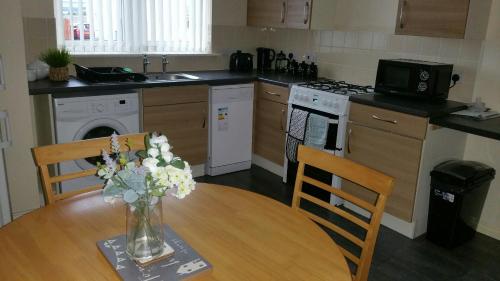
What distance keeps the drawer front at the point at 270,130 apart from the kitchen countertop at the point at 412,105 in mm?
883

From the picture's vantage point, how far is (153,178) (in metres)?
1.19

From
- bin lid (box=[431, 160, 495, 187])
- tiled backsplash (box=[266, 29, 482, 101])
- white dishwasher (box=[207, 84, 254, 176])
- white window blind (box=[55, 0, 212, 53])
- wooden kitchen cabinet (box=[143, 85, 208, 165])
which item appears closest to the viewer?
bin lid (box=[431, 160, 495, 187])

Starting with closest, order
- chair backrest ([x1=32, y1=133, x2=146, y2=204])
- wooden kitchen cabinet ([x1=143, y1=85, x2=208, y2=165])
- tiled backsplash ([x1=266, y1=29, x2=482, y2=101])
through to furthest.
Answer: chair backrest ([x1=32, y1=133, x2=146, y2=204])
tiled backsplash ([x1=266, y1=29, x2=482, y2=101])
wooden kitchen cabinet ([x1=143, y1=85, x2=208, y2=165])

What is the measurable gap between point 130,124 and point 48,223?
203 cm

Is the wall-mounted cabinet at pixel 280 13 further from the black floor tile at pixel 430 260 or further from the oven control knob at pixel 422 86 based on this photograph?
the black floor tile at pixel 430 260

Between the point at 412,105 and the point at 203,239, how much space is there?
2.13m

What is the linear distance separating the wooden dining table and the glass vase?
9 centimetres

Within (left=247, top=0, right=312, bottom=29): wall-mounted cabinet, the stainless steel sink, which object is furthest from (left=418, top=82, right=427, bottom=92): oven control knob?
the stainless steel sink

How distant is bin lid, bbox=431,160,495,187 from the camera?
2.84 meters

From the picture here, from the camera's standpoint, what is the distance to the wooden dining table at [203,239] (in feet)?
4.12

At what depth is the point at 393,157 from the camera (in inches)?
121

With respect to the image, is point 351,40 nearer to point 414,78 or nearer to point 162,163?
point 414,78

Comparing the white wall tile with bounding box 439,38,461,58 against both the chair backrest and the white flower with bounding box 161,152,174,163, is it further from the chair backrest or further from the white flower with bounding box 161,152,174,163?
the white flower with bounding box 161,152,174,163

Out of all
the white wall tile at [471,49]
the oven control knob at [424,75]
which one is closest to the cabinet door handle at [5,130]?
the oven control knob at [424,75]
